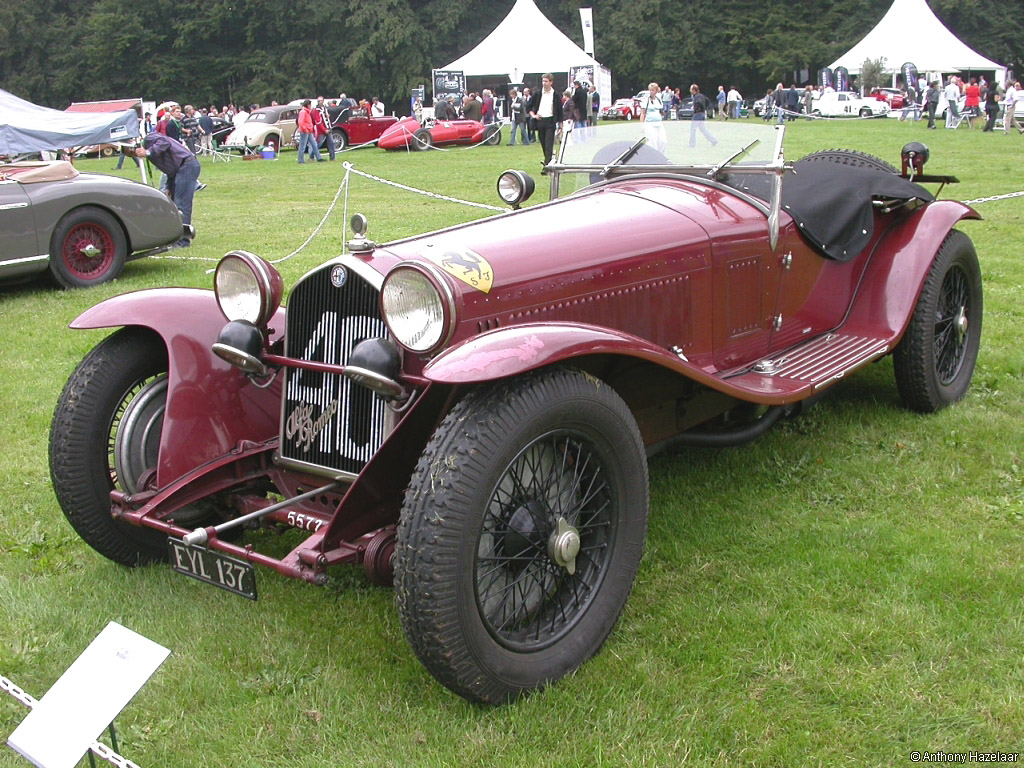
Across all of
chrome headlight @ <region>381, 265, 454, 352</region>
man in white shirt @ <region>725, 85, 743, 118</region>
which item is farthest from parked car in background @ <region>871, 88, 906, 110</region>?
chrome headlight @ <region>381, 265, 454, 352</region>

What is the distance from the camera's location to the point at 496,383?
2701 mm

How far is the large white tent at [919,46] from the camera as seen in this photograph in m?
36.5

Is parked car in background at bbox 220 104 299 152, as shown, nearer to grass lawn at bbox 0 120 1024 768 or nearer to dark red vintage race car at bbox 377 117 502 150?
dark red vintage race car at bbox 377 117 502 150

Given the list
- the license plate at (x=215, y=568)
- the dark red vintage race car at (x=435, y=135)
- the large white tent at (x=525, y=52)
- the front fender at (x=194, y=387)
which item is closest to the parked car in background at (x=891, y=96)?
the large white tent at (x=525, y=52)

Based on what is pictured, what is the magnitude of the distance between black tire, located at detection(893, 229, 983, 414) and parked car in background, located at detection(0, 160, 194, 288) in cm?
715

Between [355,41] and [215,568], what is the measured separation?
52.6 m

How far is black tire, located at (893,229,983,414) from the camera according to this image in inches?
189

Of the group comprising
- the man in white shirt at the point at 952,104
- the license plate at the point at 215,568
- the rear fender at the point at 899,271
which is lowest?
the license plate at the point at 215,568

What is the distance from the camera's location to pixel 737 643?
3.04 meters

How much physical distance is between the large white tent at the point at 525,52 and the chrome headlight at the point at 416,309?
101ft

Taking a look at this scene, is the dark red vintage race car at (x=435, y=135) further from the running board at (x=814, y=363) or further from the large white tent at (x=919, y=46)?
the running board at (x=814, y=363)

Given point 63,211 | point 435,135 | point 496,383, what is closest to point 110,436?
point 496,383

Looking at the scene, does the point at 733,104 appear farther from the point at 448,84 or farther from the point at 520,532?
the point at 520,532

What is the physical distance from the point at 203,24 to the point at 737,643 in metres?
56.3
